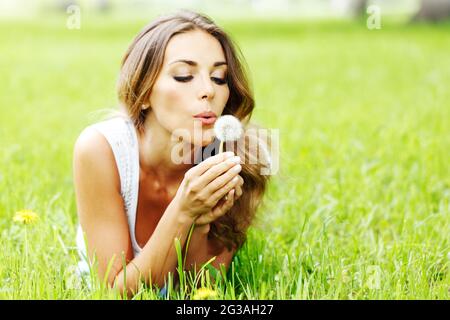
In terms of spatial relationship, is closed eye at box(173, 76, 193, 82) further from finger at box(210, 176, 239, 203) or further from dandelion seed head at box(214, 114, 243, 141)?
finger at box(210, 176, 239, 203)

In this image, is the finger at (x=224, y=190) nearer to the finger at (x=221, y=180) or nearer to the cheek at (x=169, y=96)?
the finger at (x=221, y=180)

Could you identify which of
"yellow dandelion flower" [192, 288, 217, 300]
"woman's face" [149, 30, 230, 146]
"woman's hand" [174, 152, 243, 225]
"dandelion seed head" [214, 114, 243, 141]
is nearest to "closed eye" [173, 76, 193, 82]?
"woman's face" [149, 30, 230, 146]

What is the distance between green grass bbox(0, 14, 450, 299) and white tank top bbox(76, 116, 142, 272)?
0.24 metres

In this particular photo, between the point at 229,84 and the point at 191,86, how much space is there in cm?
19

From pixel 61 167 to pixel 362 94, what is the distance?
3.02 metres

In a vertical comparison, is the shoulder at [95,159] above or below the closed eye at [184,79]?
below

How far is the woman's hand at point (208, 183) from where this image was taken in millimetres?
1872

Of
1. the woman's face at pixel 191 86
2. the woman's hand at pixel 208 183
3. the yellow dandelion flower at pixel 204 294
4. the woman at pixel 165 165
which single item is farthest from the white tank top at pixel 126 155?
the yellow dandelion flower at pixel 204 294

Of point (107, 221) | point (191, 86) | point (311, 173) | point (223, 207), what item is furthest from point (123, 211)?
point (311, 173)

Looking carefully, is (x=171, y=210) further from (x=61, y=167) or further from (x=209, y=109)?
(x=61, y=167)

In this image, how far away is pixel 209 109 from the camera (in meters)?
1.98

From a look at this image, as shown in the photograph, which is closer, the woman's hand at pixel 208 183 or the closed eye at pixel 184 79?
the woman's hand at pixel 208 183

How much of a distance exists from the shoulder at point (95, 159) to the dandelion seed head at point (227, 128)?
34 centimetres
